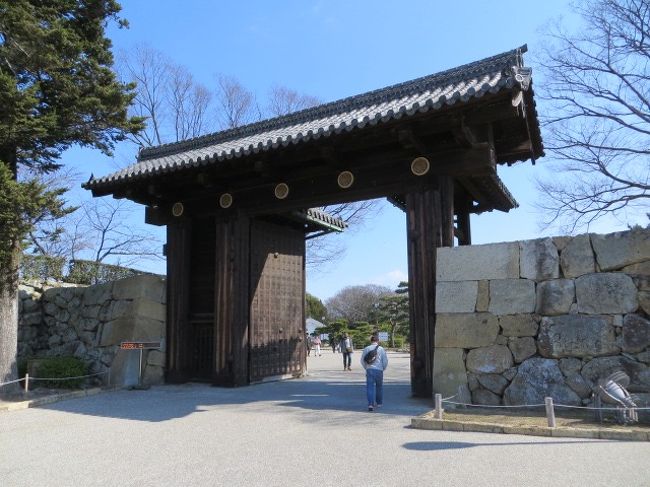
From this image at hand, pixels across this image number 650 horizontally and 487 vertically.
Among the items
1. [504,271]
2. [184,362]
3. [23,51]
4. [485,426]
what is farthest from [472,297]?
[23,51]

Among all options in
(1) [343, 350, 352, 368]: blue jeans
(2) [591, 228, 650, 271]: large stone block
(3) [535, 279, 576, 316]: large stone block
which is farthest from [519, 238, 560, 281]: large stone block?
(1) [343, 350, 352, 368]: blue jeans

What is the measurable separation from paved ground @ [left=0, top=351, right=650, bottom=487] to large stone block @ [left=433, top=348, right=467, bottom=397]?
468 millimetres

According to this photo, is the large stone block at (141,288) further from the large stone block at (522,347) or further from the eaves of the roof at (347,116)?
the large stone block at (522,347)

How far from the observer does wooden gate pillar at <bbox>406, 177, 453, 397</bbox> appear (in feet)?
27.2

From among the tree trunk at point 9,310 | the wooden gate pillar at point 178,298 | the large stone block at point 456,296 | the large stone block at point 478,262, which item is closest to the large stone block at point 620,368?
the large stone block at point 478,262

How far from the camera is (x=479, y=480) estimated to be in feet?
13.5

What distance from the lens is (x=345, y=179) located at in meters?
9.63

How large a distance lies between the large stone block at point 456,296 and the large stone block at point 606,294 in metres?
1.48

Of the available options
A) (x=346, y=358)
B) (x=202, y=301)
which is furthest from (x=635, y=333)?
(x=346, y=358)

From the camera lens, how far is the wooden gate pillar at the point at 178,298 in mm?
11445

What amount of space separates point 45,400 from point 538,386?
332 inches

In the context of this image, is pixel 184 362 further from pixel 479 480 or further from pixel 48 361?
pixel 479 480

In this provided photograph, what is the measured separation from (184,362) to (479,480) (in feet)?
28.7

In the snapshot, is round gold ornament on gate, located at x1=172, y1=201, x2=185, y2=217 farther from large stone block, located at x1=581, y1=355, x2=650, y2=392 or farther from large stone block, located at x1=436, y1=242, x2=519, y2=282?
large stone block, located at x1=581, y1=355, x2=650, y2=392
